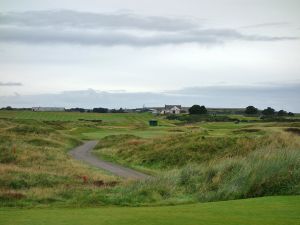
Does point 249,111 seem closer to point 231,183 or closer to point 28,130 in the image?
point 28,130

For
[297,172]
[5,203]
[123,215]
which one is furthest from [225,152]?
[123,215]

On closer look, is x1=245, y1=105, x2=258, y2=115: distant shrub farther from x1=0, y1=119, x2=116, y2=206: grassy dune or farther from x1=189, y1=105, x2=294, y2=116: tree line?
x1=0, y1=119, x2=116, y2=206: grassy dune

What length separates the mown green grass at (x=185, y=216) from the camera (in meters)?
14.0

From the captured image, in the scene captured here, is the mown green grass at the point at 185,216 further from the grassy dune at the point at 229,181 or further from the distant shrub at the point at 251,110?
the distant shrub at the point at 251,110

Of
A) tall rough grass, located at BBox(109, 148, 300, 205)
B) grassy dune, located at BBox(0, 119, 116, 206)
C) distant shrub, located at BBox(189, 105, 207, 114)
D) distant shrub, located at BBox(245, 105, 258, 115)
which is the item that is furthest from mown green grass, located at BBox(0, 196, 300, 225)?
distant shrub, located at BBox(245, 105, 258, 115)

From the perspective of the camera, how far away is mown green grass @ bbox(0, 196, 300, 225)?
14.0 meters

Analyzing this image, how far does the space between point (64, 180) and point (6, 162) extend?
51.2ft

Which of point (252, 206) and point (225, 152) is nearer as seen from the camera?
point (252, 206)

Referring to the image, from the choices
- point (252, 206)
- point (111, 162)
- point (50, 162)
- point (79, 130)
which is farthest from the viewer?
point (79, 130)

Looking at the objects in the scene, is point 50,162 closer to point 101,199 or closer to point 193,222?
point 101,199

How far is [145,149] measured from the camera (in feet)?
181

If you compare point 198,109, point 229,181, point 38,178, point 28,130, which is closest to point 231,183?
point 229,181

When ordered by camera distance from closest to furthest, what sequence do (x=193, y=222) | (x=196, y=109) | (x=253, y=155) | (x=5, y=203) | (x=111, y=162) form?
(x=193, y=222) → (x=5, y=203) → (x=253, y=155) → (x=111, y=162) → (x=196, y=109)

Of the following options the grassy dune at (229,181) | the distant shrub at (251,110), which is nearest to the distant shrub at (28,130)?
the grassy dune at (229,181)
